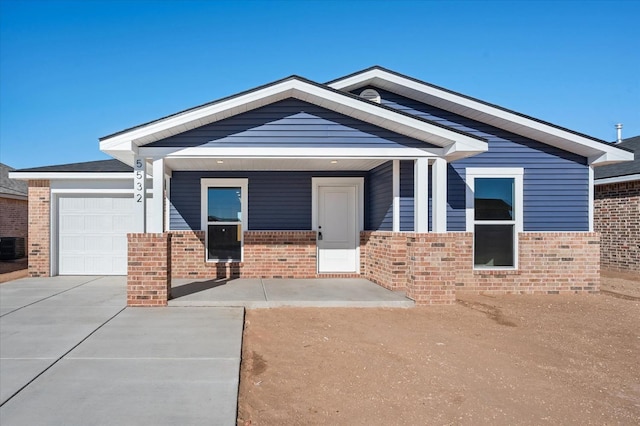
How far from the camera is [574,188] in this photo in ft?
28.2

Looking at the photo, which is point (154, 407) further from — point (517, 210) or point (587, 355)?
point (517, 210)

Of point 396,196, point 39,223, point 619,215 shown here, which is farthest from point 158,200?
point 619,215

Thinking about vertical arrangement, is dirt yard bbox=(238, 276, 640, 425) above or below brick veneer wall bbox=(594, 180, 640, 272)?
below

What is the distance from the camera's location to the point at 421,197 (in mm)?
7121

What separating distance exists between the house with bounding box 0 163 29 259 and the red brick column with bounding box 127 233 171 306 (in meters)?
10.7

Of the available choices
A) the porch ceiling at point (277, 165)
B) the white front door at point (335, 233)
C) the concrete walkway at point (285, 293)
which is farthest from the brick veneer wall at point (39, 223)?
the white front door at point (335, 233)

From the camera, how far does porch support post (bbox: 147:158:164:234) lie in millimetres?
6672

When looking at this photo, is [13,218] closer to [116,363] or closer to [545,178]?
[116,363]

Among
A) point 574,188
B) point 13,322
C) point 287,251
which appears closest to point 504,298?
point 574,188

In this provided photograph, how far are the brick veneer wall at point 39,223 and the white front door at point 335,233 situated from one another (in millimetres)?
7112

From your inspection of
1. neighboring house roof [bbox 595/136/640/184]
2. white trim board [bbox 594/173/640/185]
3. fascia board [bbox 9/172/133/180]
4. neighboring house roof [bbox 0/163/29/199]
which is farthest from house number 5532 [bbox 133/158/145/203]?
white trim board [bbox 594/173/640/185]

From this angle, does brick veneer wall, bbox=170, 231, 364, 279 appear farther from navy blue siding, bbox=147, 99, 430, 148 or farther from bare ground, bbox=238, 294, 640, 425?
navy blue siding, bbox=147, 99, 430, 148

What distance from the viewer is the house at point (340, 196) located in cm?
677

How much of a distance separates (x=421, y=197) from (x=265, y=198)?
4.08 metres
